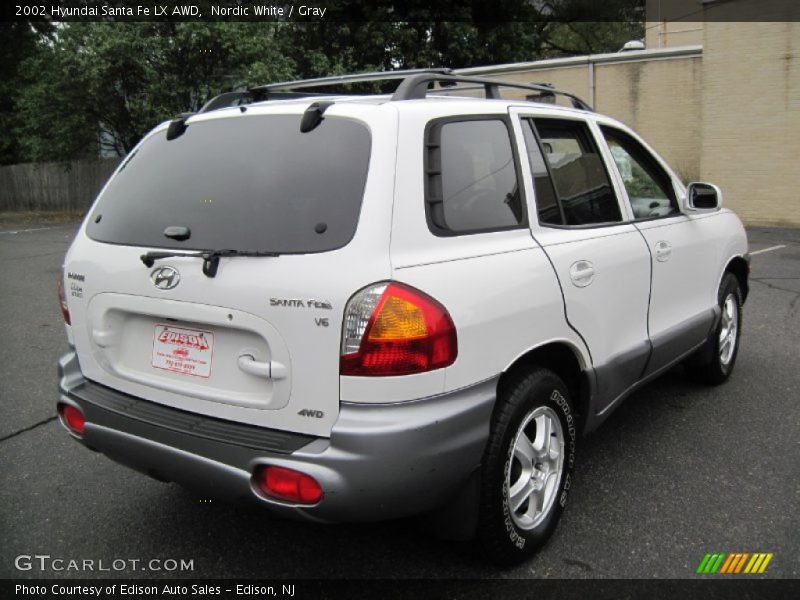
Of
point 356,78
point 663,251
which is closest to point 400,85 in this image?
point 356,78

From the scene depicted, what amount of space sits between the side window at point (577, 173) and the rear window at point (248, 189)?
110 centimetres

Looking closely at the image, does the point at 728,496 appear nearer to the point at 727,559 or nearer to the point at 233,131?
the point at 727,559

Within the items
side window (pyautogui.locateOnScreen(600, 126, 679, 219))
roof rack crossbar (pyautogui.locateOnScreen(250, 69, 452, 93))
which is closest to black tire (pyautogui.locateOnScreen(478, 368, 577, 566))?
roof rack crossbar (pyautogui.locateOnScreen(250, 69, 452, 93))

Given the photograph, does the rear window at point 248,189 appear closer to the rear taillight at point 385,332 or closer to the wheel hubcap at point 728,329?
the rear taillight at point 385,332

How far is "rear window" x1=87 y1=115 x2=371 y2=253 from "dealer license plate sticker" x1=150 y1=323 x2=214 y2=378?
31 centimetres

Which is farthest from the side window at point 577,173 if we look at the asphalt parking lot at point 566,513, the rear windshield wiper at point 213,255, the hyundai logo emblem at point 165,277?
the hyundai logo emblem at point 165,277

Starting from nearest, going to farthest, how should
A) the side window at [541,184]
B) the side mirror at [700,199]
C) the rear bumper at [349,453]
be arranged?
the rear bumper at [349,453] < the side window at [541,184] < the side mirror at [700,199]

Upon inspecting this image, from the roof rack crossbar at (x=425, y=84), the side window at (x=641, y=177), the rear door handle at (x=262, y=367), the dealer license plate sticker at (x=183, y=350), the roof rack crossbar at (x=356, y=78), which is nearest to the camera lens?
the rear door handle at (x=262, y=367)

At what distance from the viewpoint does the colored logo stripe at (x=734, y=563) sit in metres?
2.74

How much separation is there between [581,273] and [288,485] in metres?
1.52

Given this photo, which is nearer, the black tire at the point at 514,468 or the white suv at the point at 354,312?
the white suv at the point at 354,312

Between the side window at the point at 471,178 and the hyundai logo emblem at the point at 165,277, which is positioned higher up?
the side window at the point at 471,178

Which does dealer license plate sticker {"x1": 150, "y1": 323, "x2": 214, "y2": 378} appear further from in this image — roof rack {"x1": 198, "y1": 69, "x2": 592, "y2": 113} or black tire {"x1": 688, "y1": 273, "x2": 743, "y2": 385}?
black tire {"x1": 688, "y1": 273, "x2": 743, "y2": 385}

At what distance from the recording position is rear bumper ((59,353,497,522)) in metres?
2.20
